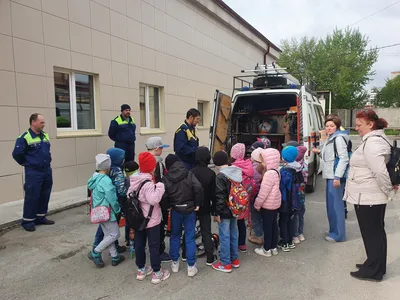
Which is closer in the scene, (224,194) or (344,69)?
(224,194)

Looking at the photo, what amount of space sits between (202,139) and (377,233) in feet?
29.8

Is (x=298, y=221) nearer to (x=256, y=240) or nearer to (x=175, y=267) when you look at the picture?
(x=256, y=240)

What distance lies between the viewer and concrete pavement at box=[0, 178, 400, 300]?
Result: 305 centimetres

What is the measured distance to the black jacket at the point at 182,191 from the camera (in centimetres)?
328

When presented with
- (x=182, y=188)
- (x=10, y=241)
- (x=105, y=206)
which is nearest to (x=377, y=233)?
(x=182, y=188)

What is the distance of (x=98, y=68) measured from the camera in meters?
7.37

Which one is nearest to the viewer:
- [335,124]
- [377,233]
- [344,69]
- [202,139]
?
[377,233]

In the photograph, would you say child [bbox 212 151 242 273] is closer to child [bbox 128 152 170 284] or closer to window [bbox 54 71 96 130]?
child [bbox 128 152 170 284]

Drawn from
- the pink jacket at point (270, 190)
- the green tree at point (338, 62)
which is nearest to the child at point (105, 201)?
the pink jacket at point (270, 190)

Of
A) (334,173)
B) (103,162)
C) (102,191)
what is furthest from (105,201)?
(334,173)

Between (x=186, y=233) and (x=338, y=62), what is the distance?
30.0 meters

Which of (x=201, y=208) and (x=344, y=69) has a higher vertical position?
(x=344, y=69)

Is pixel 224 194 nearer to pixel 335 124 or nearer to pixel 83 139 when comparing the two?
pixel 335 124

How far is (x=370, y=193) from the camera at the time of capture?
10.6ft
